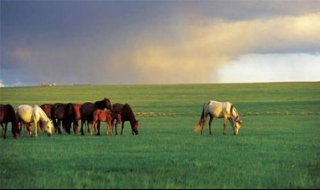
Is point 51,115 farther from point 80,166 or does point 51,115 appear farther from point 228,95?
point 228,95

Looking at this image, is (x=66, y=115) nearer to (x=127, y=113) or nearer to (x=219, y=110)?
(x=127, y=113)

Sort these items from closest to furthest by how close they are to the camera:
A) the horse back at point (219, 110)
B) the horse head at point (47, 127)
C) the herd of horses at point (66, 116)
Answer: the herd of horses at point (66, 116), the horse head at point (47, 127), the horse back at point (219, 110)

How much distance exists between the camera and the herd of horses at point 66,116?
93.7ft

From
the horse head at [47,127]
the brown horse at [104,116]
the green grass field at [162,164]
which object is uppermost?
the brown horse at [104,116]

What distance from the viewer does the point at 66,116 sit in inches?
1300

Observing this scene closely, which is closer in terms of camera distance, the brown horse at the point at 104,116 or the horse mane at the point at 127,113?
the brown horse at the point at 104,116

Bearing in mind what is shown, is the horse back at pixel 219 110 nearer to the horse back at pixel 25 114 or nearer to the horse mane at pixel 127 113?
the horse mane at pixel 127 113

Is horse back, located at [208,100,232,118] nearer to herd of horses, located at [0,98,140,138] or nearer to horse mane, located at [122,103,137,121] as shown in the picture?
herd of horses, located at [0,98,140,138]

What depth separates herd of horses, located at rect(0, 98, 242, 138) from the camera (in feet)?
97.0

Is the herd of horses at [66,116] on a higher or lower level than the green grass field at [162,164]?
higher

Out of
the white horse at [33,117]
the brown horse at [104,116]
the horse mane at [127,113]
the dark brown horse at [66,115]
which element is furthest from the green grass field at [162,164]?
the dark brown horse at [66,115]

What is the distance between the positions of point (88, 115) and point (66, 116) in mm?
1329

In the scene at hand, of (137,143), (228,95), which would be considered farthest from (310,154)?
(228,95)

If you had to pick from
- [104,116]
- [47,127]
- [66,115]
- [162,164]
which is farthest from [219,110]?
[162,164]
